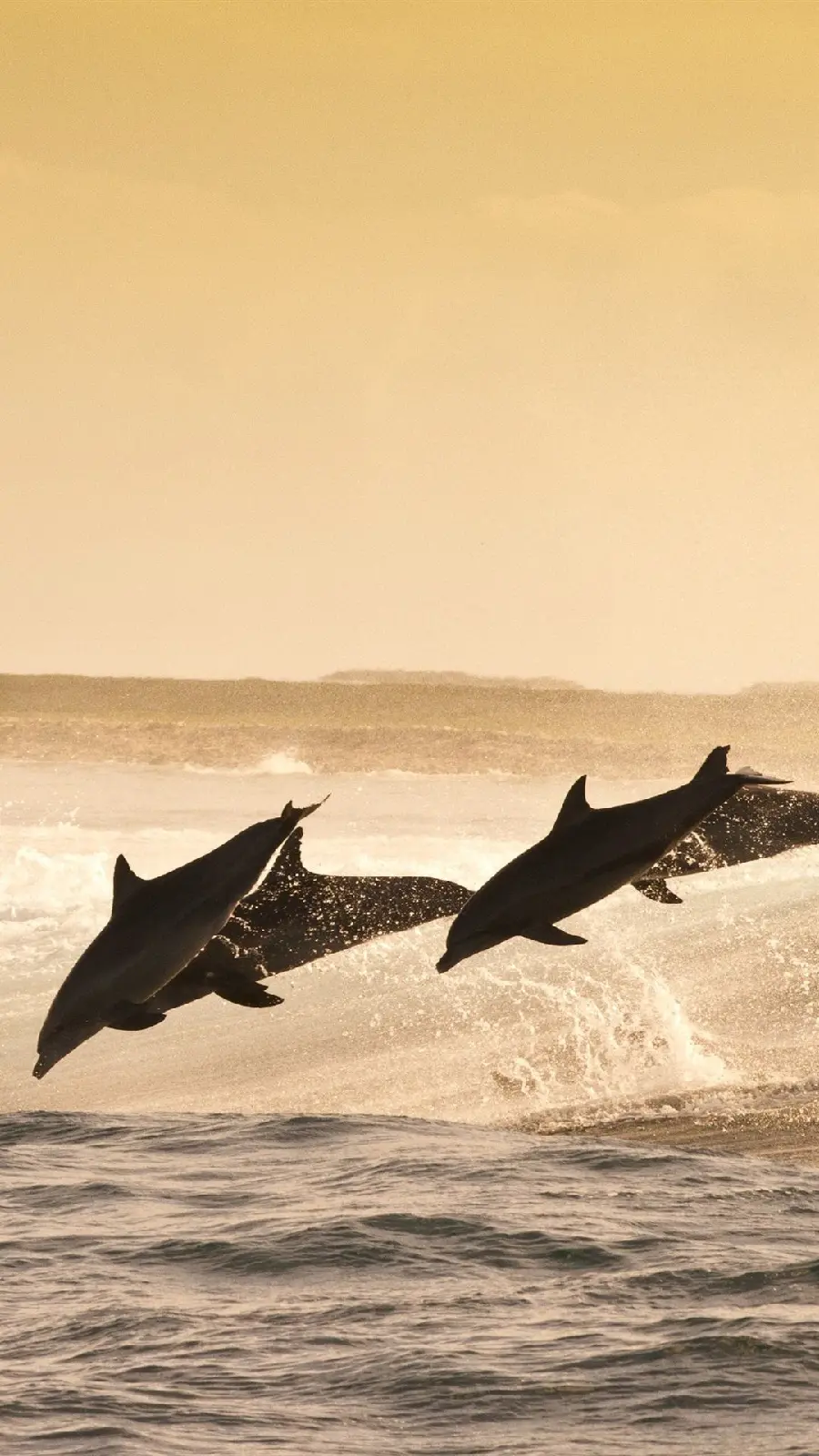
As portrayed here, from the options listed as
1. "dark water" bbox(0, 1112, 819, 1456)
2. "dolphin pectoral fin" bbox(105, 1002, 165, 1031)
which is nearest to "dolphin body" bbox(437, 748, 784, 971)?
"dolphin pectoral fin" bbox(105, 1002, 165, 1031)

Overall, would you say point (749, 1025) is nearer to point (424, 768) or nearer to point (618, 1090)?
point (618, 1090)

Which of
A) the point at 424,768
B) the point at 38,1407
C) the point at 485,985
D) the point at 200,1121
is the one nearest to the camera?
the point at 38,1407

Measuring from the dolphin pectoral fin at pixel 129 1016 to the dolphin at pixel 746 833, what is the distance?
54.2 inches

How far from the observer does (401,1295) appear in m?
18.9

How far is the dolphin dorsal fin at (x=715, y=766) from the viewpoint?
206 inches

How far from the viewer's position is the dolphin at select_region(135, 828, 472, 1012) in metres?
5.17

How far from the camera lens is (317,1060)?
3084cm

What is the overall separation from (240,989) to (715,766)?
4.72ft

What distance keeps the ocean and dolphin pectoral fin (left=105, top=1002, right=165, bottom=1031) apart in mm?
10966

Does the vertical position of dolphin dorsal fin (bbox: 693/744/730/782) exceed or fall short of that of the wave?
it falls short

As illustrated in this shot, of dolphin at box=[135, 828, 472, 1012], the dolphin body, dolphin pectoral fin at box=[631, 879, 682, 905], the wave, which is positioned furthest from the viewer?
the wave

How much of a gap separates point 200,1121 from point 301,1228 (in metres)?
6.40

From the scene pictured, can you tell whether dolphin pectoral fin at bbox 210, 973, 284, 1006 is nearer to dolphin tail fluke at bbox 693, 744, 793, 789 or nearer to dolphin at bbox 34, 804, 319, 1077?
dolphin at bbox 34, 804, 319, 1077

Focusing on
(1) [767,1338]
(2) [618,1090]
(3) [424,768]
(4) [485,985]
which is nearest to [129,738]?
(3) [424,768]
